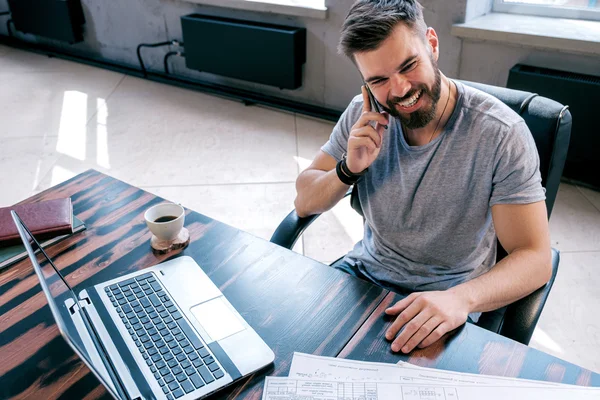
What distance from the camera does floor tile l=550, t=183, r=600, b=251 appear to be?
2.44 meters

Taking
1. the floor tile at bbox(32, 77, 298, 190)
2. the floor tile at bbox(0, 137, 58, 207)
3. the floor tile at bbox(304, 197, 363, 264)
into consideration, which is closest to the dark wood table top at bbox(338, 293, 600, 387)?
the floor tile at bbox(304, 197, 363, 264)

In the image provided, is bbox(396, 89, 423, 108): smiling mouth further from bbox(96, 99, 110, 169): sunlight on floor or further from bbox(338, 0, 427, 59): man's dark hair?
bbox(96, 99, 110, 169): sunlight on floor

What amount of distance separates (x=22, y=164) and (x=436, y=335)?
3.16 m

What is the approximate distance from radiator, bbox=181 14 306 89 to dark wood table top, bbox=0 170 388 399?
2.48 meters

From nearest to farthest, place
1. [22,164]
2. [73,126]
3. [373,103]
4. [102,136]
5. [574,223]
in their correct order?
[373,103] → [574,223] → [22,164] → [102,136] → [73,126]

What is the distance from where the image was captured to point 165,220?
123 cm

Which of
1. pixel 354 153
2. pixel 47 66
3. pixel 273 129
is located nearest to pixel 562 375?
pixel 354 153

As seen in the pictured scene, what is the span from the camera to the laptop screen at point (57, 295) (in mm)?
733

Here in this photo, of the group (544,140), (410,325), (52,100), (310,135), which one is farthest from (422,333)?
(52,100)

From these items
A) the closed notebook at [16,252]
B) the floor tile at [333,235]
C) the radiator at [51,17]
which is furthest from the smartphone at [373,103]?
the radiator at [51,17]

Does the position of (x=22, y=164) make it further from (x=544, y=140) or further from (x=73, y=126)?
A: (x=544, y=140)

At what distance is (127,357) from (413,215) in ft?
2.57

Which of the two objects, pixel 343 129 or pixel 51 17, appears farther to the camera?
pixel 51 17

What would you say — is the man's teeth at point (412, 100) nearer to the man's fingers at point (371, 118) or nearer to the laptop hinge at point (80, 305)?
the man's fingers at point (371, 118)
